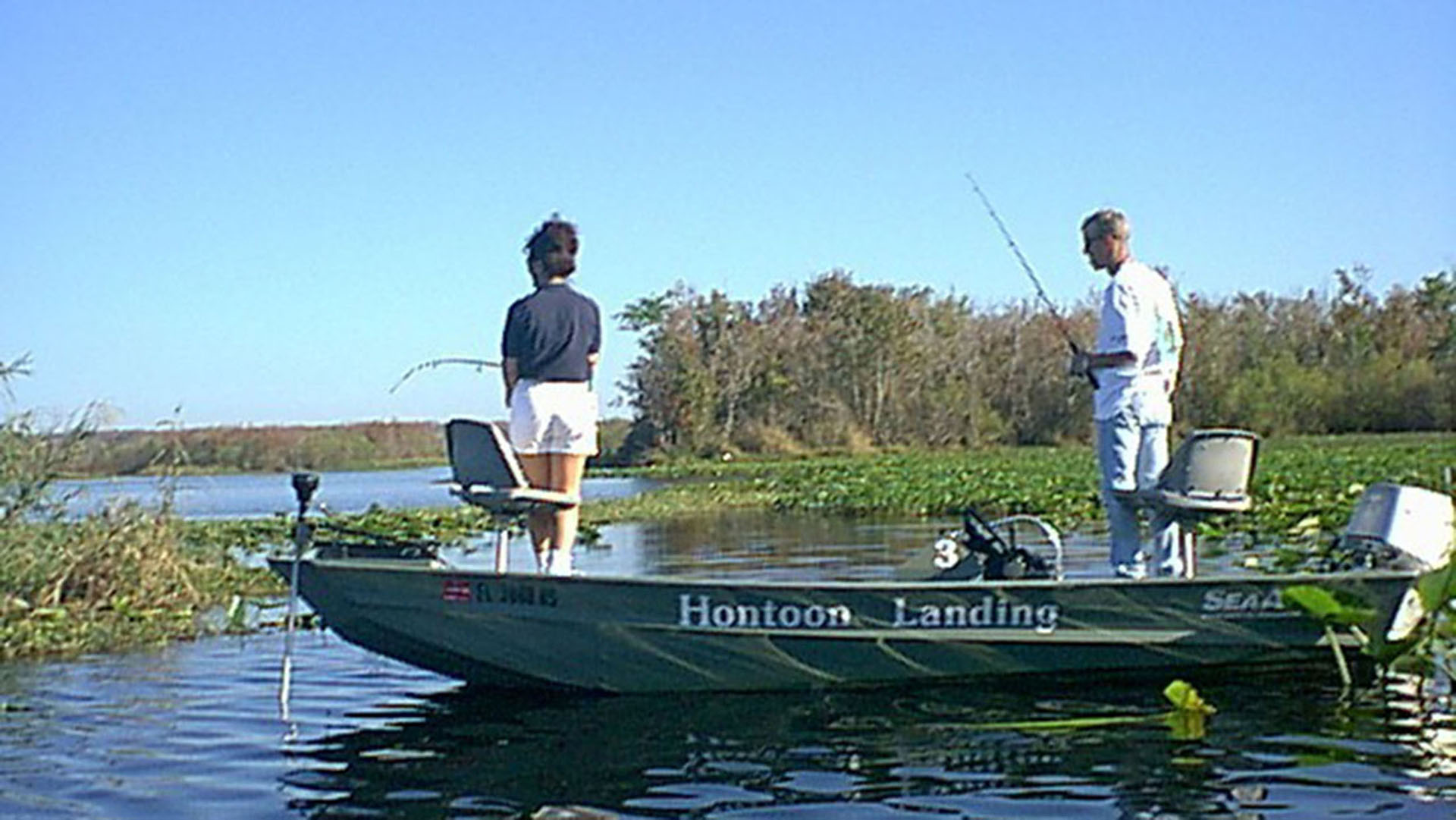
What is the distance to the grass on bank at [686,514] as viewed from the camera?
444 inches

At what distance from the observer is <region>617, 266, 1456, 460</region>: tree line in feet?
160

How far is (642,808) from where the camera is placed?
5930 mm

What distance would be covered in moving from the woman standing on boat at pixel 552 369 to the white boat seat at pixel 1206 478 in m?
2.68

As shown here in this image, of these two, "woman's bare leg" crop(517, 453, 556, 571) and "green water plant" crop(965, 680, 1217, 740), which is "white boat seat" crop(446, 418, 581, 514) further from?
"green water plant" crop(965, 680, 1217, 740)

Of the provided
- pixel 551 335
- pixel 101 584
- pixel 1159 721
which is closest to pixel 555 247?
pixel 551 335

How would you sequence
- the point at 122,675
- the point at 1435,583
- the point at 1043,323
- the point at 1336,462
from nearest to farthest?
the point at 1435,583
the point at 122,675
the point at 1336,462
the point at 1043,323

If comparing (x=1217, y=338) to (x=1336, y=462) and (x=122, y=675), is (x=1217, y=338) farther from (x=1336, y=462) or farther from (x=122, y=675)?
(x=122, y=675)

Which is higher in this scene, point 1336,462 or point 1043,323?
point 1043,323

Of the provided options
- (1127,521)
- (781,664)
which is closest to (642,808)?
(781,664)

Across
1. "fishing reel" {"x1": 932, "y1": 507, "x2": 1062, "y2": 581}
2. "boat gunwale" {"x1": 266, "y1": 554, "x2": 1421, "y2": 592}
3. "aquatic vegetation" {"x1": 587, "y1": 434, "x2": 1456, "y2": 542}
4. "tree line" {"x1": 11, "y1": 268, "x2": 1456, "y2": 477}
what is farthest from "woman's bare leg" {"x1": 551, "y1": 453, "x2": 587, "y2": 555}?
"tree line" {"x1": 11, "y1": 268, "x2": 1456, "y2": 477}

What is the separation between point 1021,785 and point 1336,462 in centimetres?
2344

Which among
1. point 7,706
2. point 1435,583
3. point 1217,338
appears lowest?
point 7,706

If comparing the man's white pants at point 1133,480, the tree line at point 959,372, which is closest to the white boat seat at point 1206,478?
the man's white pants at point 1133,480

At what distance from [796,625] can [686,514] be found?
59.2ft
